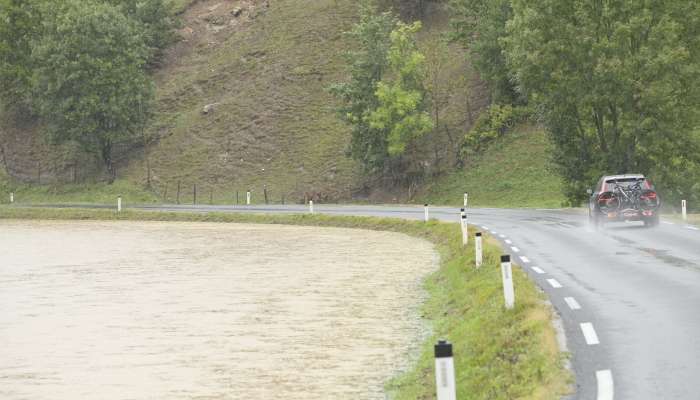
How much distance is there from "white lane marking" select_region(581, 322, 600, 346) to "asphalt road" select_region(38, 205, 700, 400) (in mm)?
14

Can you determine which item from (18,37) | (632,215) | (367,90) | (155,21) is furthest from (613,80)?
(155,21)

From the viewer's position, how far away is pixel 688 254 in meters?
23.5

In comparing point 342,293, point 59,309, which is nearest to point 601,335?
point 342,293

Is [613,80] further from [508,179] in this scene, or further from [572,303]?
[572,303]

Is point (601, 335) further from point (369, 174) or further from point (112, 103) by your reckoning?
point (112, 103)

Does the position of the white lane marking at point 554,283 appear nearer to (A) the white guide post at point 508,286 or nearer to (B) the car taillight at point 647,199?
(A) the white guide post at point 508,286

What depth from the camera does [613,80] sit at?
4341cm

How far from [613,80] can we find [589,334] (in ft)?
104

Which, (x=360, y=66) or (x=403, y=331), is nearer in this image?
(x=403, y=331)

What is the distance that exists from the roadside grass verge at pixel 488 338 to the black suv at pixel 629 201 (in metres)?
6.70

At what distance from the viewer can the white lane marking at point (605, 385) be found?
31.7 feet

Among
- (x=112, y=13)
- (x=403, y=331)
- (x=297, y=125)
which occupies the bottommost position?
(x=403, y=331)

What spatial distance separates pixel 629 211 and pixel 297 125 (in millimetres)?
47811

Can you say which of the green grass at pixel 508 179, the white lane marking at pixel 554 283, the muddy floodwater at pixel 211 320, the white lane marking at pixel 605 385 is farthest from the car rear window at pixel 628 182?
the green grass at pixel 508 179
